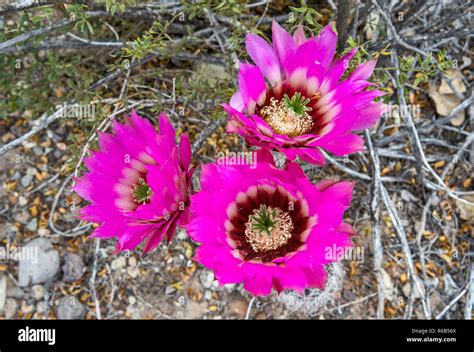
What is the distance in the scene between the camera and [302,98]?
1.23 m

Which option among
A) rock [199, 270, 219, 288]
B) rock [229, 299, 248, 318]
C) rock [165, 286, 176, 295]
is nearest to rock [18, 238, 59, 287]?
rock [165, 286, 176, 295]

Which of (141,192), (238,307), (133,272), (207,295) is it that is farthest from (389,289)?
(141,192)

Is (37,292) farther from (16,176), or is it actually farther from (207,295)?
(207,295)

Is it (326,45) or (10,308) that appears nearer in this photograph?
(326,45)

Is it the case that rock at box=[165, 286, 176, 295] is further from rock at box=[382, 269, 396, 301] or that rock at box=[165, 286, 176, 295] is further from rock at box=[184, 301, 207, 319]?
rock at box=[382, 269, 396, 301]

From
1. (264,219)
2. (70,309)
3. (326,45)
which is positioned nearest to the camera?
(326,45)

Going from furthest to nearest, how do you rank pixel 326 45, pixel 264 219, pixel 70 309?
1. pixel 70 309
2. pixel 264 219
3. pixel 326 45

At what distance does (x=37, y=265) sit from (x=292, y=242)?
108 centimetres

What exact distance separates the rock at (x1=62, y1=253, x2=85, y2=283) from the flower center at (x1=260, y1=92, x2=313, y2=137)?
1035 mm

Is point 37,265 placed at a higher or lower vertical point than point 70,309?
higher

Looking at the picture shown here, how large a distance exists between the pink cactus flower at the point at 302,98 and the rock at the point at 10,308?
1241 mm

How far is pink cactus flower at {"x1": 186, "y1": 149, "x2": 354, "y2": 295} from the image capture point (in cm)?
108

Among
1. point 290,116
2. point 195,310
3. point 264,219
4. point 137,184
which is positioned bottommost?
point 195,310
